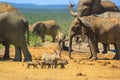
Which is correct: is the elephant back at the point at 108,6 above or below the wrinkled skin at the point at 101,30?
above

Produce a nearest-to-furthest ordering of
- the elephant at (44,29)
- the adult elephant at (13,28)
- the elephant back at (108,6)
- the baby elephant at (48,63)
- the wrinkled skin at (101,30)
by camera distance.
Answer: the baby elephant at (48,63)
the adult elephant at (13,28)
the wrinkled skin at (101,30)
the elephant back at (108,6)
the elephant at (44,29)

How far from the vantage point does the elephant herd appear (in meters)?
18.2

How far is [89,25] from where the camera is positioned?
20.5m

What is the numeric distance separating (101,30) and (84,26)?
724mm

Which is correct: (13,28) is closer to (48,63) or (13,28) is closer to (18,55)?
(18,55)

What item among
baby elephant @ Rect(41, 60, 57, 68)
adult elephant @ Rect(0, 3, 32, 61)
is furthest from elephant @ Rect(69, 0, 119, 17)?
baby elephant @ Rect(41, 60, 57, 68)

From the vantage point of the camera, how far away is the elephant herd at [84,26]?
18188mm

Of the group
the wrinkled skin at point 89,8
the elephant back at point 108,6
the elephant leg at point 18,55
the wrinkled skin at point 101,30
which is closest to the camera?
the elephant leg at point 18,55

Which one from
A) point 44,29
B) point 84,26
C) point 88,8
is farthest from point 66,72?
point 44,29

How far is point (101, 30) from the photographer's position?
20672mm

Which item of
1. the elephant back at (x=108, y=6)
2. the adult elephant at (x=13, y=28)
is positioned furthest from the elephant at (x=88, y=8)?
A: the adult elephant at (x=13, y=28)

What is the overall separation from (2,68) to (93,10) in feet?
28.3

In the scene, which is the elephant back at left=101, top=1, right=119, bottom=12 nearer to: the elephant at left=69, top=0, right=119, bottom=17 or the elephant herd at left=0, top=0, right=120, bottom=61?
the elephant herd at left=0, top=0, right=120, bottom=61

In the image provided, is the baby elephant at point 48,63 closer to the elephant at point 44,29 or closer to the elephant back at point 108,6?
the elephant back at point 108,6
